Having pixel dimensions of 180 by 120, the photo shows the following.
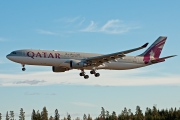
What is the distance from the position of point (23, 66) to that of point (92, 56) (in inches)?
534

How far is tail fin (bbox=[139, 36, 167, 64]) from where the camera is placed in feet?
326

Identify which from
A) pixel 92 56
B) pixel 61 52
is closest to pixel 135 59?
pixel 92 56

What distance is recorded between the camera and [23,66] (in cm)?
8406

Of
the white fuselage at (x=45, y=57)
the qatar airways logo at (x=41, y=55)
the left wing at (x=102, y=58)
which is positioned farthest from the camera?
the left wing at (x=102, y=58)

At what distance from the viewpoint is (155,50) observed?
4031 inches

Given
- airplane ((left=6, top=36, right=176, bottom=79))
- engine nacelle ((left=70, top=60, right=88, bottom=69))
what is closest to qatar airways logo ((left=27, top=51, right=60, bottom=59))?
airplane ((left=6, top=36, right=176, bottom=79))

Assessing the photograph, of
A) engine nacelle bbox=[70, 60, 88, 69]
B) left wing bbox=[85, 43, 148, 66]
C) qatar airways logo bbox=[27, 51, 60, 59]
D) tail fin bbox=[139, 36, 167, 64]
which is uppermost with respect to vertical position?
tail fin bbox=[139, 36, 167, 64]

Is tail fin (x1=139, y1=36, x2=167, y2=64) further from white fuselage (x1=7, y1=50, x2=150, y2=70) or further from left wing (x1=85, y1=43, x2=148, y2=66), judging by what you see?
left wing (x1=85, y1=43, x2=148, y2=66)

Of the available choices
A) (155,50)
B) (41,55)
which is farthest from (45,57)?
(155,50)

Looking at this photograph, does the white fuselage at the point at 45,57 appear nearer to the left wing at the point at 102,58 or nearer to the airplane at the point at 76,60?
the airplane at the point at 76,60

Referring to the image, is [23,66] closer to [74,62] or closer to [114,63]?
[74,62]

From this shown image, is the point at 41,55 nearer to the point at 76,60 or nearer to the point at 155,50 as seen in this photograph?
the point at 76,60

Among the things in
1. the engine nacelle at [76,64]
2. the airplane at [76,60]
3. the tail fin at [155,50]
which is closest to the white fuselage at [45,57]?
the airplane at [76,60]

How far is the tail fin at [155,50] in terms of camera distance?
99475 mm
